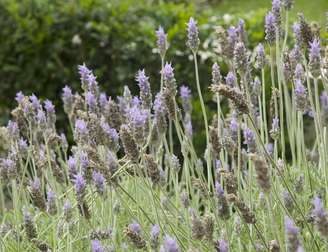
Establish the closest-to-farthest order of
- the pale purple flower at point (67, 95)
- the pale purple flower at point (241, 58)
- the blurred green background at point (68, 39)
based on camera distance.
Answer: the pale purple flower at point (241, 58) < the pale purple flower at point (67, 95) < the blurred green background at point (68, 39)

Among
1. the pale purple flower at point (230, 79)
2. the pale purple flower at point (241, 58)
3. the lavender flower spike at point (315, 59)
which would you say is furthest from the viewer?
the pale purple flower at point (230, 79)

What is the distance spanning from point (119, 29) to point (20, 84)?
91 cm

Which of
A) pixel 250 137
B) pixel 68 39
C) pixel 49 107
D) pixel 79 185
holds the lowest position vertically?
pixel 79 185

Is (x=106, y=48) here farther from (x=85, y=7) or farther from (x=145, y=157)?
(x=145, y=157)

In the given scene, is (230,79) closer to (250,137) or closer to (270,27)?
(270,27)

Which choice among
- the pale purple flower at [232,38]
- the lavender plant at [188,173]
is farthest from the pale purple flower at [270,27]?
the pale purple flower at [232,38]

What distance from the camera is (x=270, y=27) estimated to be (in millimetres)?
2711

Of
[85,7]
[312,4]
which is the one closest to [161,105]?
[85,7]

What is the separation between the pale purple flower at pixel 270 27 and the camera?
2682 millimetres

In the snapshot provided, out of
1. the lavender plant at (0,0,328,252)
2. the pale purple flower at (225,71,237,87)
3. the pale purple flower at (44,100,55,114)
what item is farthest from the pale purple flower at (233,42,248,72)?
the pale purple flower at (44,100,55,114)

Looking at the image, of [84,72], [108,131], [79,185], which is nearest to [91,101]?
[84,72]

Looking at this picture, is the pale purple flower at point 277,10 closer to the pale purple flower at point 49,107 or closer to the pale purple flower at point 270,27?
the pale purple flower at point 270,27

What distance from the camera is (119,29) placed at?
6.24 m

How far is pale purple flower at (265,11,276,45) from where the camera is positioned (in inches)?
106
